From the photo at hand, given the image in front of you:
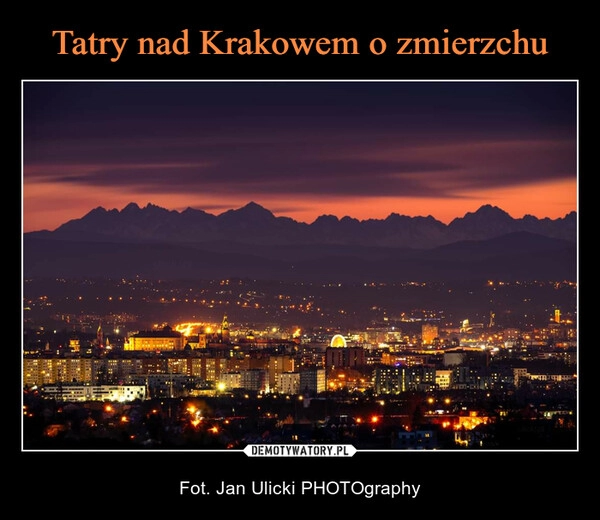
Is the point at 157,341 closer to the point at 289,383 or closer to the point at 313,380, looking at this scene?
the point at 313,380

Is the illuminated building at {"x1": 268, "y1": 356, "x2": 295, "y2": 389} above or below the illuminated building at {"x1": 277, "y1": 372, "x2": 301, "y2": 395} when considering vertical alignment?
above

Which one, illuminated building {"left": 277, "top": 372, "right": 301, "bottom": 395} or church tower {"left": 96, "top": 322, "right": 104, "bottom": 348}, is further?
church tower {"left": 96, "top": 322, "right": 104, "bottom": 348}

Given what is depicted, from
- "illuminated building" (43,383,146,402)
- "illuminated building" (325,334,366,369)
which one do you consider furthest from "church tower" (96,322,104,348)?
"illuminated building" (325,334,366,369)

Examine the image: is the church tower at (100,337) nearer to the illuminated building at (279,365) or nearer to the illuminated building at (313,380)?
the illuminated building at (279,365)

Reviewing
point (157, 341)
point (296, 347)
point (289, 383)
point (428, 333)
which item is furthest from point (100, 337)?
point (428, 333)

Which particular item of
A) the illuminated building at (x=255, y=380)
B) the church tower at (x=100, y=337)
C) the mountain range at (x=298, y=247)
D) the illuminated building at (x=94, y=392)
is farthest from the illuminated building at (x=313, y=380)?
the church tower at (x=100, y=337)

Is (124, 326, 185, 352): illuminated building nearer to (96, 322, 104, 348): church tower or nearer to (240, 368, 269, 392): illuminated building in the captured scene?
(96, 322, 104, 348): church tower

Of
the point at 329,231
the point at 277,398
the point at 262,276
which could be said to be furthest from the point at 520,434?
the point at 262,276

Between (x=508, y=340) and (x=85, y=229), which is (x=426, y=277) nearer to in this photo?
(x=508, y=340)

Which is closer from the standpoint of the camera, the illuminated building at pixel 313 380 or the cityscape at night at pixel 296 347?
the cityscape at night at pixel 296 347
